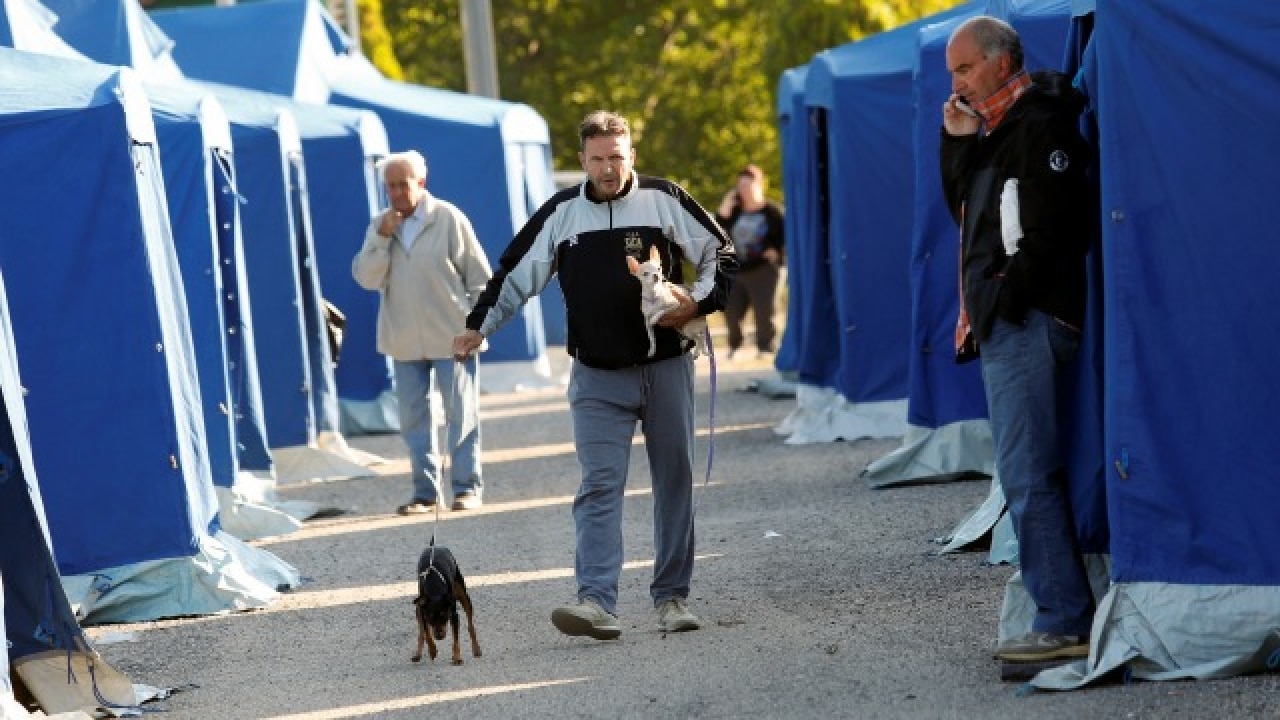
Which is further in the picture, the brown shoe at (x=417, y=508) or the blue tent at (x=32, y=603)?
the brown shoe at (x=417, y=508)

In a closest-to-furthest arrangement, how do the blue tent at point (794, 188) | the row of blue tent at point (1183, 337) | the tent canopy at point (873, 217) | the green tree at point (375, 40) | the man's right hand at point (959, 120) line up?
the row of blue tent at point (1183, 337)
the man's right hand at point (959, 120)
the tent canopy at point (873, 217)
the blue tent at point (794, 188)
the green tree at point (375, 40)

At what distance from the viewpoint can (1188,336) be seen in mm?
6871

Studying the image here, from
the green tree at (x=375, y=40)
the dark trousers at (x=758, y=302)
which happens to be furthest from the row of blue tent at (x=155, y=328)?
the green tree at (x=375, y=40)

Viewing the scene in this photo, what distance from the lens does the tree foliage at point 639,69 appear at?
4553cm

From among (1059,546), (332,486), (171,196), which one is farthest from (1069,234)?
(332,486)

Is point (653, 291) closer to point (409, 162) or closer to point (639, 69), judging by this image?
point (409, 162)

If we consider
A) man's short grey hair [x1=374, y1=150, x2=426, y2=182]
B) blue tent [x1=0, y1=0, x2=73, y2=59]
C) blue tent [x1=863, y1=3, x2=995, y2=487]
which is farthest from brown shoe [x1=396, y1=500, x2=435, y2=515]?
blue tent [x1=0, y1=0, x2=73, y2=59]

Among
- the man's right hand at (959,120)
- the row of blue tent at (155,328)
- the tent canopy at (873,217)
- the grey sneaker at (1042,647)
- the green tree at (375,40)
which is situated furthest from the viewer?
the green tree at (375,40)

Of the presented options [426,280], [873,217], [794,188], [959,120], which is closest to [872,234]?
[873,217]

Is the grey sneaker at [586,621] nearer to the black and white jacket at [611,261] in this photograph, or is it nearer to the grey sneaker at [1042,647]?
the black and white jacket at [611,261]

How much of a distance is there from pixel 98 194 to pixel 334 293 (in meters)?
9.16

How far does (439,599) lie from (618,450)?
846mm

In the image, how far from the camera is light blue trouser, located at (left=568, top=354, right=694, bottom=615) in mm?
8203

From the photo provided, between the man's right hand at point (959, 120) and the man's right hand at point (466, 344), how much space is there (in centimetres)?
199
